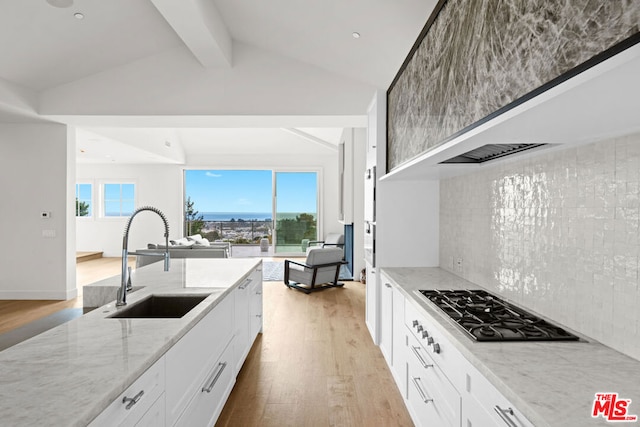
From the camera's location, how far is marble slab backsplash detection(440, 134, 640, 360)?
4.10 ft

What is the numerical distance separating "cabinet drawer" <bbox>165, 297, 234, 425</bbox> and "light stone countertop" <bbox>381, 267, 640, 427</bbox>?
110 cm

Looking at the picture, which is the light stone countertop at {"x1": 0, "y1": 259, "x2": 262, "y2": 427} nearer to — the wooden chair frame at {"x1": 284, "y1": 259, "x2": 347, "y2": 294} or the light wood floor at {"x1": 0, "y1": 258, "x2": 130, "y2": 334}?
the light wood floor at {"x1": 0, "y1": 258, "x2": 130, "y2": 334}

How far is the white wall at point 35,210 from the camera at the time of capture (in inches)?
211

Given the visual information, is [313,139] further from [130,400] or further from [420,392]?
[130,400]

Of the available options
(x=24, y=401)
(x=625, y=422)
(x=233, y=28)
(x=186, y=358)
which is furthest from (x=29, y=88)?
(x=625, y=422)

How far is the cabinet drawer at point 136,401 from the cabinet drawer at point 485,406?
1.08 m

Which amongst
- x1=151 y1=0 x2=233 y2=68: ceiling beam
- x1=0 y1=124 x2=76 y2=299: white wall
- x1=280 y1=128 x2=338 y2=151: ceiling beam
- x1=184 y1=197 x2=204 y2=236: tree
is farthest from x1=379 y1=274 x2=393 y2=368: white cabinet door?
x1=184 y1=197 x2=204 y2=236: tree

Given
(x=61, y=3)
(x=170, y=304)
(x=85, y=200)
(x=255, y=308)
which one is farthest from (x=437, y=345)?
(x=85, y=200)

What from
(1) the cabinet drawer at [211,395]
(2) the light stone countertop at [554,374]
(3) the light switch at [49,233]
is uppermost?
(3) the light switch at [49,233]

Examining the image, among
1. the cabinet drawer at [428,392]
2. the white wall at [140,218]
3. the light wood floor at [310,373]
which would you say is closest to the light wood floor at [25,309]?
the light wood floor at [310,373]

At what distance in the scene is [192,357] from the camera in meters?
1.70

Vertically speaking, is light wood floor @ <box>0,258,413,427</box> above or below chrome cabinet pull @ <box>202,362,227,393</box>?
below

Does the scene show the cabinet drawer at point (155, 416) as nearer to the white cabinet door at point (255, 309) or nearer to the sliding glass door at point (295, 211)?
the white cabinet door at point (255, 309)

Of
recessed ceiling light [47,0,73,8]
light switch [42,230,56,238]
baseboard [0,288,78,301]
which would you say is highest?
recessed ceiling light [47,0,73,8]
